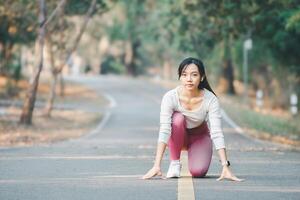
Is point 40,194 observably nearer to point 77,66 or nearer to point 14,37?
point 14,37

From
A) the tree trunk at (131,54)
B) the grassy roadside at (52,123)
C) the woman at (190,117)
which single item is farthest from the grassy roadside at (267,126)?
the tree trunk at (131,54)

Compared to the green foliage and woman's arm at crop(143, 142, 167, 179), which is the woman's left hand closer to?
woman's arm at crop(143, 142, 167, 179)

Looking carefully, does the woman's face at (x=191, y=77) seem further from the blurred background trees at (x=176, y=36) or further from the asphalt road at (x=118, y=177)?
the blurred background trees at (x=176, y=36)

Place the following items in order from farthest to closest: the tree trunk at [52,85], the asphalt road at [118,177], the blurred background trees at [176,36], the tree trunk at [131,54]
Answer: the tree trunk at [131,54] → the tree trunk at [52,85] → the blurred background trees at [176,36] → the asphalt road at [118,177]

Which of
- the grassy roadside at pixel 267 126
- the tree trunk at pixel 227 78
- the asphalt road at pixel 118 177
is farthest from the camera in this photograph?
the tree trunk at pixel 227 78

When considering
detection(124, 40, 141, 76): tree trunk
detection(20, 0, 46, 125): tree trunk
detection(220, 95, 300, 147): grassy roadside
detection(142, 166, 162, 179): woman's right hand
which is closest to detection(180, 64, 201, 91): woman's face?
detection(142, 166, 162, 179): woman's right hand

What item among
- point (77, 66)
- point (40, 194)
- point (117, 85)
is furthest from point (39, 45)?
point (77, 66)

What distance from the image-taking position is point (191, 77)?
9609mm

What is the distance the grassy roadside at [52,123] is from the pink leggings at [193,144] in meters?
9.66

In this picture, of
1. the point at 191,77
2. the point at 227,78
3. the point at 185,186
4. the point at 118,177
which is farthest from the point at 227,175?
the point at 227,78

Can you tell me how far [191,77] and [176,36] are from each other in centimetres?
3969

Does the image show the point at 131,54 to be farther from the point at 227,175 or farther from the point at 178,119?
the point at 227,175

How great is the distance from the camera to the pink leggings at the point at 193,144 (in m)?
9.70

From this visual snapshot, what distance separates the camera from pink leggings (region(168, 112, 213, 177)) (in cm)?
970
